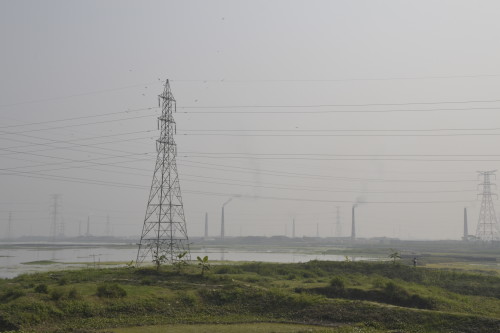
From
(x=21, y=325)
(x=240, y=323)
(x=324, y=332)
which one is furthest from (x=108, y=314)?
(x=324, y=332)

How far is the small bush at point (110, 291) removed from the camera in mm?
37188

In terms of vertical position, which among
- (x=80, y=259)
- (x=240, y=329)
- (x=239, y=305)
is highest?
(x=239, y=305)

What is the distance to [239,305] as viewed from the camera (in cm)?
3775

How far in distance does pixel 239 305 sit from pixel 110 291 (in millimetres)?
10135

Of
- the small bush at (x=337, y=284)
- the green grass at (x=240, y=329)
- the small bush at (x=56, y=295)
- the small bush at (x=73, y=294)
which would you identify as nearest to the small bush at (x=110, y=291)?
the small bush at (x=73, y=294)

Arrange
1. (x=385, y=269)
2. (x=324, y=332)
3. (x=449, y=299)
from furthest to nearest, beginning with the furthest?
(x=385, y=269), (x=449, y=299), (x=324, y=332)

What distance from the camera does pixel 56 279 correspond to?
152 ft

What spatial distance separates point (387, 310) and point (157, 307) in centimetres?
1700

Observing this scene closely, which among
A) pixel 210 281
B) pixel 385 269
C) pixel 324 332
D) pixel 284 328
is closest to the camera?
pixel 324 332

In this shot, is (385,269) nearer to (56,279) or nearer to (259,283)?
(259,283)

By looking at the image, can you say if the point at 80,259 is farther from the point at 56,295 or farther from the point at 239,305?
the point at 239,305

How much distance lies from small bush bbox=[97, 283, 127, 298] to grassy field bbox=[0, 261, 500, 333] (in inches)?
3.0

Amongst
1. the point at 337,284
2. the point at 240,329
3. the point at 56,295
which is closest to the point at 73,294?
the point at 56,295

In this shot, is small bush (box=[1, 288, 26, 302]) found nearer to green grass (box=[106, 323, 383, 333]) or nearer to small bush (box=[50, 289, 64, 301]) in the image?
small bush (box=[50, 289, 64, 301])
